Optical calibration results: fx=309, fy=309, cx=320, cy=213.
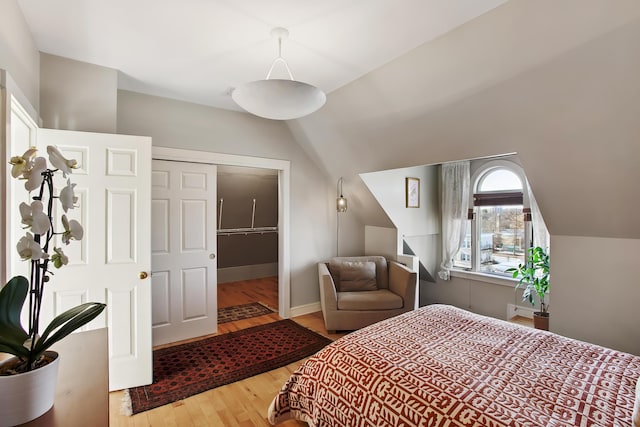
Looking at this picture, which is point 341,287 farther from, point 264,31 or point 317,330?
point 264,31

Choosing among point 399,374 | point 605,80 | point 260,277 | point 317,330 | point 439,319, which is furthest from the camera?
point 260,277

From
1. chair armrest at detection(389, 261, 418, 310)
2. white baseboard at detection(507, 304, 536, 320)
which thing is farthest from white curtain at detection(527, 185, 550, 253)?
chair armrest at detection(389, 261, 418, 310)

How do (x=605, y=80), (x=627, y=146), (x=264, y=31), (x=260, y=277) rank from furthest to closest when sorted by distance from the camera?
(x=260, y=277) < (x=264, y=31) < (x=627, y=146) < (x=605, y=80)

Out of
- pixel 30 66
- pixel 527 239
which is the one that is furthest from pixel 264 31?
pixel 527 239

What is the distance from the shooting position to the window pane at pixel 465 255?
4.56 metres

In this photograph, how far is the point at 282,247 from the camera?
4.01 metres

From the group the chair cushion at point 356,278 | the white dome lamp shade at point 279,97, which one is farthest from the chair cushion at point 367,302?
the white dome lamp shade at point 279,97

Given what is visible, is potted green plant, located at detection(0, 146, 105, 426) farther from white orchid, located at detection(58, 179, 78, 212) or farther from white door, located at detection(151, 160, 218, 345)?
white door, located at detection(151, 160, 218, 345)

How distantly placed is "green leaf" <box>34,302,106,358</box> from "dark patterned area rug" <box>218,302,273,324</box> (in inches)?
123

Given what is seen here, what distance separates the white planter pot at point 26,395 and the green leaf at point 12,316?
78 millimetres

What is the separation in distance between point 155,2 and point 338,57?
4.03ft

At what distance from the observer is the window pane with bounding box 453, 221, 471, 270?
4.56 m

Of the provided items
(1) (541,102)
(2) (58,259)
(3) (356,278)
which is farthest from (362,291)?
(2) (58,259)

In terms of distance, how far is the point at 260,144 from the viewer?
12.4 feet
